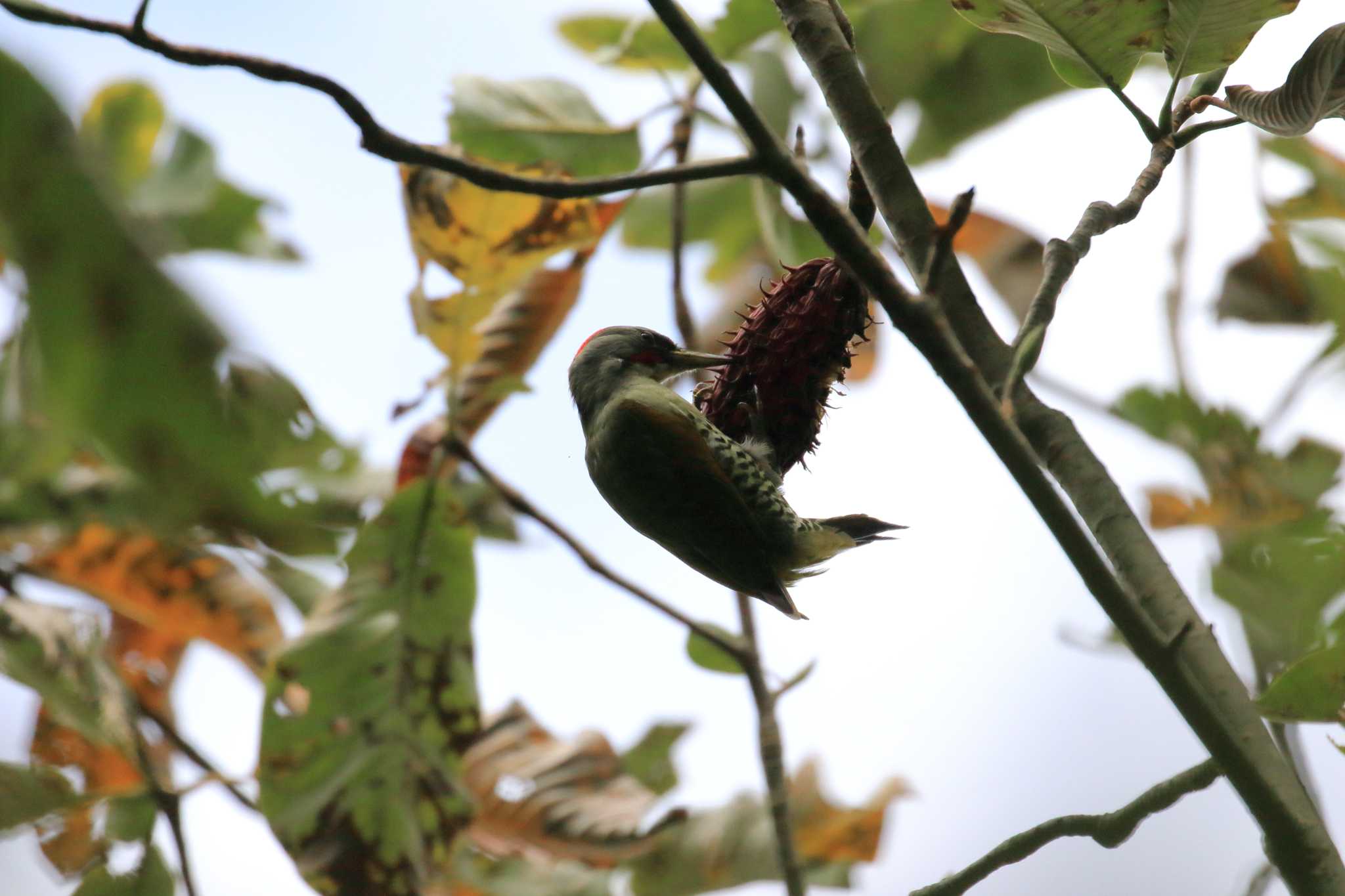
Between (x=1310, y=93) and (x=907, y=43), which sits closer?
(x=1310, y=93)

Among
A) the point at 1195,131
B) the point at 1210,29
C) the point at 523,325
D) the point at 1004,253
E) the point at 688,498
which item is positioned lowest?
the point at 688,498

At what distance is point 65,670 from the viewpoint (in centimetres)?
269

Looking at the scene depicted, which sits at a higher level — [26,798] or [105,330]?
[105,330]

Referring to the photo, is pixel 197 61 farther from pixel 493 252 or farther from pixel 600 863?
pixel 600 863

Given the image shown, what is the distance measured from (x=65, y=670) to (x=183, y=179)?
66.0 inches

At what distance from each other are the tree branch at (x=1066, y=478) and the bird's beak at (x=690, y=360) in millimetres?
1044

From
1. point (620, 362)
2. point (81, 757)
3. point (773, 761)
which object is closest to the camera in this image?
point (773, 761)

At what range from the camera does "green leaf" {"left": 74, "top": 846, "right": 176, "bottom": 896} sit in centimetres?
253

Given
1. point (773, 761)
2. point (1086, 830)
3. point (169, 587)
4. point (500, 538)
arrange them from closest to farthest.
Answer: point (1086, 830) → point (773, 761) → point (169, 587) → point (500, 538)

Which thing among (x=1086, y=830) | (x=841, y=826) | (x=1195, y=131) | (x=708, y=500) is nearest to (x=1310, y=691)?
(x=1086, y=830)

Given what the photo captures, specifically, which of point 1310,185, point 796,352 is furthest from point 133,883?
point 1310,185

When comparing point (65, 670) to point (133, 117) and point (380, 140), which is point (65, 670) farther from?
point (133, 117)

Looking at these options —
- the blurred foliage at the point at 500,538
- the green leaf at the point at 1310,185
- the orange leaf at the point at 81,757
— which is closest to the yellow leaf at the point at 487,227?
the blurred foliage at the point at 500,538

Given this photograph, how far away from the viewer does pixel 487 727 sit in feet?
11.1
